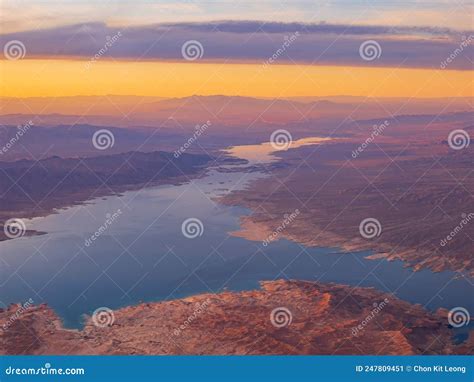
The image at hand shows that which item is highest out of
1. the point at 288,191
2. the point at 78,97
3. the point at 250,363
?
the point at 78,97

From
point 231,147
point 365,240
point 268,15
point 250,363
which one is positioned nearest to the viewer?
point 250,363

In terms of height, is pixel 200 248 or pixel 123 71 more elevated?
pixel 123 71

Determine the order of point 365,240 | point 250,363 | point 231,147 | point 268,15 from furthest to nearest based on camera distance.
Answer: point 365,240
point 231,147
point 268,15
point 250,363

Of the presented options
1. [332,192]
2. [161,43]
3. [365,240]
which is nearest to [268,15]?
[161,43]

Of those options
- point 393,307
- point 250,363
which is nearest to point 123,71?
point 250,363

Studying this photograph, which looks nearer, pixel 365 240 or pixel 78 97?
pixel 78 97

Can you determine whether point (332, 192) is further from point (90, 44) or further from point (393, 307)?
point (90, 44)
